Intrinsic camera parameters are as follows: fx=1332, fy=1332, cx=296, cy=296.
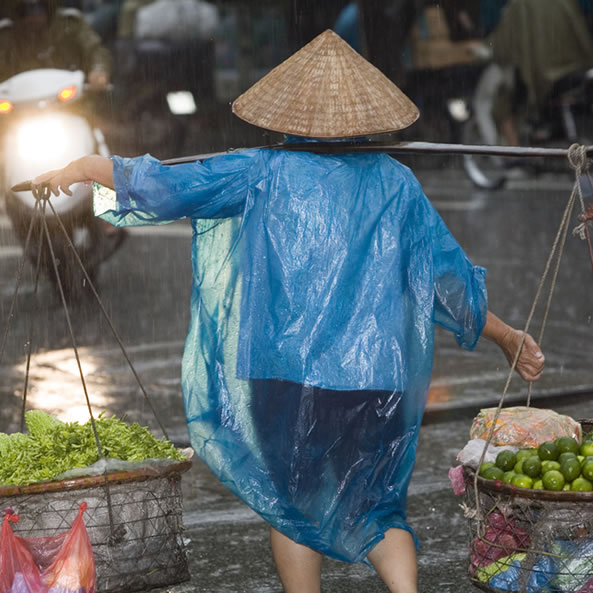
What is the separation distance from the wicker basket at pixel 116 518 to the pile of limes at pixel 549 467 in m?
0.88

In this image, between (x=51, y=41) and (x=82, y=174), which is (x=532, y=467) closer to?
(x=82, y=174)

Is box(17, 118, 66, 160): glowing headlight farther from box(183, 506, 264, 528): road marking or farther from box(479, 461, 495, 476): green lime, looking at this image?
box(479, 461, 495, 476): green lime

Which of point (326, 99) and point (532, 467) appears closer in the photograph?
point (532, 467)

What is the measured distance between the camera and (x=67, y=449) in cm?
373

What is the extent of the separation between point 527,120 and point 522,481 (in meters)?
11.1

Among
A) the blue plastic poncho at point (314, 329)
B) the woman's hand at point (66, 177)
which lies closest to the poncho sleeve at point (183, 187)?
the blue plastic poncho at point (314, 329)

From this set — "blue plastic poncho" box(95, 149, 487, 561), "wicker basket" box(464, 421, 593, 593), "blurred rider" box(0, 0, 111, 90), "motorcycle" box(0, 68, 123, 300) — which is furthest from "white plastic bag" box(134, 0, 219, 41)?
"wicker basket" box(464, 421, 593, 593)

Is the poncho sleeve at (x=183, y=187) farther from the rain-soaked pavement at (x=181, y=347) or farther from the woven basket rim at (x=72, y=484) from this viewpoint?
the woven basket rim at (x=72, y=484)

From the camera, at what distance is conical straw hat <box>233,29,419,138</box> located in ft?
11.6

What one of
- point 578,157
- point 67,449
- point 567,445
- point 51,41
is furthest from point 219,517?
point 51,41

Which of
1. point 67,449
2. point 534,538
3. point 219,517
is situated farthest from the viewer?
point 219,517

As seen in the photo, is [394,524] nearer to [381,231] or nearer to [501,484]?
[501,484]

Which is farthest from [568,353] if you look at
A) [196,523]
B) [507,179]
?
[507,179]

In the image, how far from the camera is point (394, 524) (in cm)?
362
